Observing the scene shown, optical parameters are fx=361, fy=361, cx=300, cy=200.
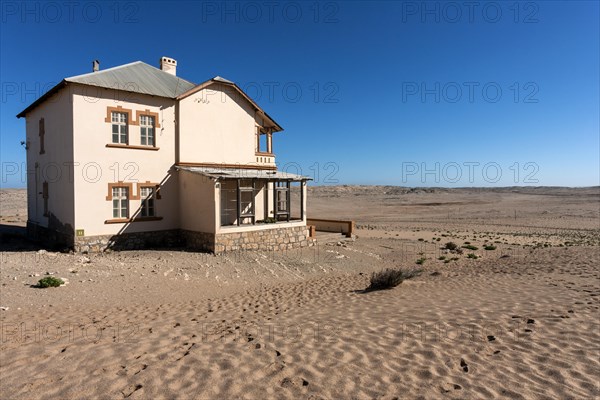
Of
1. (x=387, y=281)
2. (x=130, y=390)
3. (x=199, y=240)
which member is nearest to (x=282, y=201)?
(x=199, y=240)

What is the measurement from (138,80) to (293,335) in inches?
619

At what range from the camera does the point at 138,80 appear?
57.7 feet

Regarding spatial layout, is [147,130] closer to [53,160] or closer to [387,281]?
[53,160]

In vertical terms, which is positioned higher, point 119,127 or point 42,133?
point 42,133

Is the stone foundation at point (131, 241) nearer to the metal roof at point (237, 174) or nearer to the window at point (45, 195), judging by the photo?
the metal roof at point (237, 174)

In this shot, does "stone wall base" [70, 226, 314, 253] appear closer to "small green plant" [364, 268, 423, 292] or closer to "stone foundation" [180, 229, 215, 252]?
"stone foundation" [180, 229, 215, 252]

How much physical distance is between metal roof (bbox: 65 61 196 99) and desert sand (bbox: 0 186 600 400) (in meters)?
8.02

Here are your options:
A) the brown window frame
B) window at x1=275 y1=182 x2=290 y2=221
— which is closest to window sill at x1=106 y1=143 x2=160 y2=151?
the brown window frame

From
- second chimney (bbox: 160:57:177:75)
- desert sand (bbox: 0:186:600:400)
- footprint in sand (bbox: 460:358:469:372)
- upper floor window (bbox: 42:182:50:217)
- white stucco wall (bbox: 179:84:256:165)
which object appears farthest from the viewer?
second chimney (bbox: 160:57:177:75)

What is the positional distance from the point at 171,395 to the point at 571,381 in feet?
17.4

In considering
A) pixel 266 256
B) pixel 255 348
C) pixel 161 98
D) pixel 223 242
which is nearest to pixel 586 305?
pixel 255 348

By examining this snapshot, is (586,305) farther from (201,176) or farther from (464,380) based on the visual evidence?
(201,176)

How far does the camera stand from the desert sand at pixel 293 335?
485 centimetres

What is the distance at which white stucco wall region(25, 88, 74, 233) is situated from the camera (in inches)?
628
